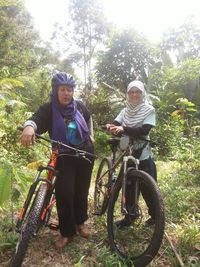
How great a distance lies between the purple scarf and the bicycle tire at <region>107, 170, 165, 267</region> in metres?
0.73

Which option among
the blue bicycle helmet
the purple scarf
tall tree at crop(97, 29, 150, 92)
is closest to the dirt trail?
the purple scarf

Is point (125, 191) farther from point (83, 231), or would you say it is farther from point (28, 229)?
point (28, 229)

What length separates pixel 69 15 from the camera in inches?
922

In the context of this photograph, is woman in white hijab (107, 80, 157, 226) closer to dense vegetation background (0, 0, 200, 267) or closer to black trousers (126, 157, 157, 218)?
black trousers (126, 157, 157, 218)

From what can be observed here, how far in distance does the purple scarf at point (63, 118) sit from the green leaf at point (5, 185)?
0.66 meters

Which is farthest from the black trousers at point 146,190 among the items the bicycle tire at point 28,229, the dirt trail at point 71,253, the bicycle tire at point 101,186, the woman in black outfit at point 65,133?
the bicycle tire at point 28,229

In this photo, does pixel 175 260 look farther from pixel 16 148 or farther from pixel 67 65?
pixel 67 65

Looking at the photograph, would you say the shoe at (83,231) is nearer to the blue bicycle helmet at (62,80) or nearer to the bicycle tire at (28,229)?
the bicycle tire at (28,229)

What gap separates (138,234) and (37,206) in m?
1.40

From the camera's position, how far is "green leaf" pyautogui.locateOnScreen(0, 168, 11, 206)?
307cm

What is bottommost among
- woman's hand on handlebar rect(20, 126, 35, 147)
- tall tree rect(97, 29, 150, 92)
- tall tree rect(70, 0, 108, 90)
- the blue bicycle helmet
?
woman's hand on handlebar rect(20, 126, 35, 147)

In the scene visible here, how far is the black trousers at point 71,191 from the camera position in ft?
11.2

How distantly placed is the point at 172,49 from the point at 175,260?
2377cm

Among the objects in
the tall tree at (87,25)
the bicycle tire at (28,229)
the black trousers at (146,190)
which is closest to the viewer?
the bicycle tire at (28,229)
